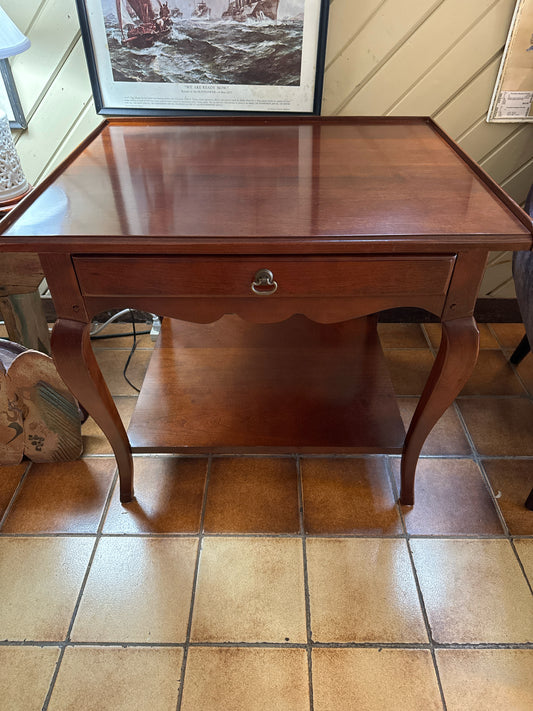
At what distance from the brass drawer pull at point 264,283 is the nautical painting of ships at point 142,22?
2.80ft

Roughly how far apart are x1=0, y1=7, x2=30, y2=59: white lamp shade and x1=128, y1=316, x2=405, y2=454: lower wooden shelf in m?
0.81

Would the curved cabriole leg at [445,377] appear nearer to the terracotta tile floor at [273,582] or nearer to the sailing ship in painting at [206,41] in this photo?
the terracotta tile floor at [273,582]

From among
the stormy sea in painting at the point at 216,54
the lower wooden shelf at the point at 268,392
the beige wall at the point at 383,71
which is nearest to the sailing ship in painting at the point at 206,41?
the stormy sea in painting at the point at 216,54

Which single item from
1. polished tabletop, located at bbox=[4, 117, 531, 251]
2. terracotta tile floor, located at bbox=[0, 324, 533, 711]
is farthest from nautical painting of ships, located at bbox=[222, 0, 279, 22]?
terracotta tile floor, located at bbox=[0, 324, 533, 711]

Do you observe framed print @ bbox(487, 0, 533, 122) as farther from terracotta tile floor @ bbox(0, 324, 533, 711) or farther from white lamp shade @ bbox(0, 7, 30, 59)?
white lamp shade @ bbox(0, 7, 30, 59)

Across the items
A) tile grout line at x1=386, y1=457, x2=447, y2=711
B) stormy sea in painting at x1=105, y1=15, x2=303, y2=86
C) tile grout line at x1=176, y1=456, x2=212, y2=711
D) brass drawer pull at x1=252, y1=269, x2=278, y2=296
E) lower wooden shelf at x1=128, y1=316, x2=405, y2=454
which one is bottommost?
tile grout line at x1=386, y1=457, x2=447, y2=711

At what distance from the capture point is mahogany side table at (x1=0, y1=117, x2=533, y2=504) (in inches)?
34.3

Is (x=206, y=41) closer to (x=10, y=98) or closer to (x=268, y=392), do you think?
(x=10, y=98)

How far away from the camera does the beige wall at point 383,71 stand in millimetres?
1339

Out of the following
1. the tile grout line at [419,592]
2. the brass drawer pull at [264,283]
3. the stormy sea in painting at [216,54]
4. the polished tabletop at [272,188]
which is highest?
the stormy sea in painting at [216,54]

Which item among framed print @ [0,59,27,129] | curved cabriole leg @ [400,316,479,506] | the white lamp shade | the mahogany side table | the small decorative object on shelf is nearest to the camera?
the mahogany side table

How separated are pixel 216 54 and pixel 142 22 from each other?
20 cm

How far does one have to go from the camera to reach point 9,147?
1266mm

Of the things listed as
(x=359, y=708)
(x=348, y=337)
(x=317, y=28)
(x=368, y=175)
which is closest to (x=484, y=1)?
(x=317, y=28)
